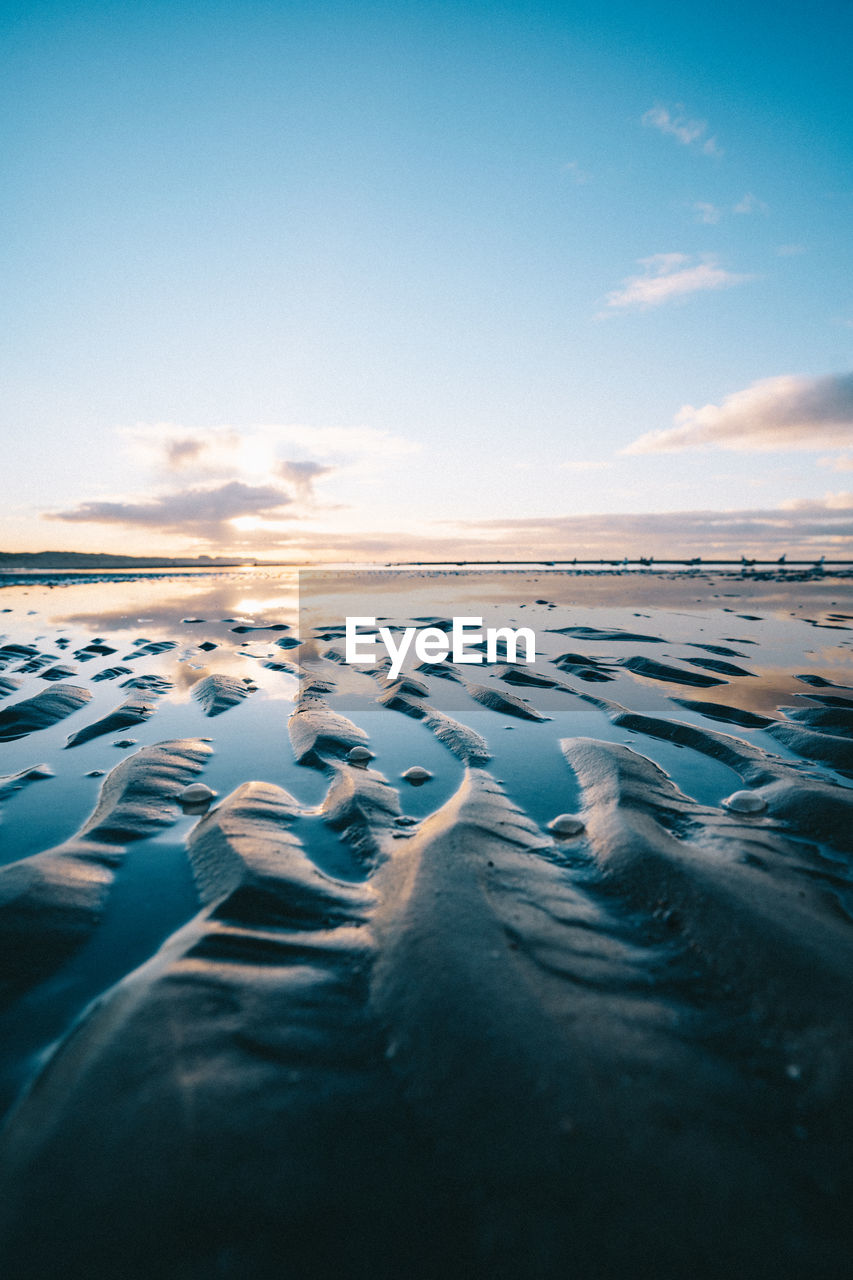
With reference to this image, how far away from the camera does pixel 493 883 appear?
2350mm

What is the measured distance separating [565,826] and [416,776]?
3.96 feet

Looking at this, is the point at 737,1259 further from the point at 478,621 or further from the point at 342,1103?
the point at 478,621

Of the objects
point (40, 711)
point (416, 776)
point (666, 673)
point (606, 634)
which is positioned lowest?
point (416, 776)

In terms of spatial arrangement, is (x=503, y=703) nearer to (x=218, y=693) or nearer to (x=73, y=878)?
(x=218, y=693)

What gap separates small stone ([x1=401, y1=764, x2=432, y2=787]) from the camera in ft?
12.4

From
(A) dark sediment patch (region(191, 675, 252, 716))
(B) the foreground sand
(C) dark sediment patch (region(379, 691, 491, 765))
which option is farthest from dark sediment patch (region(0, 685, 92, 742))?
(C) dark sediment patch (region(379, 691, 491, 765))

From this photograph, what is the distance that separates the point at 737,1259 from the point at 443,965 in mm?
956

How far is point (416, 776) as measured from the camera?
3803mm

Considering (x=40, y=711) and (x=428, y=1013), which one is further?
(x=40, y=711)

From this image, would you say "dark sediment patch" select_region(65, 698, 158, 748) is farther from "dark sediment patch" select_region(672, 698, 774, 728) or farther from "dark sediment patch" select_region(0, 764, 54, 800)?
"dark sediment patch" select_region(672, 698, 774, 728)

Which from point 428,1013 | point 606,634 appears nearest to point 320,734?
point 428,1013

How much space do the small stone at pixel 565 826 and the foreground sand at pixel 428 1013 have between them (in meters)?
0.09

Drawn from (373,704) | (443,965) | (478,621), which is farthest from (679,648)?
(443,965)

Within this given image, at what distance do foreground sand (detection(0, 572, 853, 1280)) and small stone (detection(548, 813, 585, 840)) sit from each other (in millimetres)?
88
